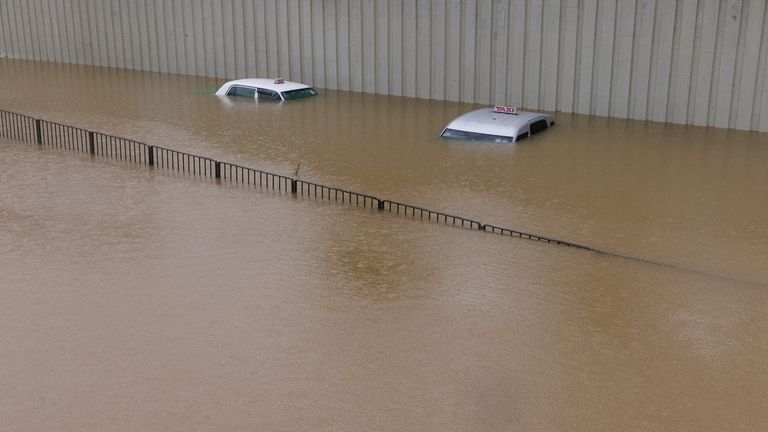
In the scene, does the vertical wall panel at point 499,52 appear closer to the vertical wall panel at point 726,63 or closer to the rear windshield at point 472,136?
the rear windshield at point 472,136

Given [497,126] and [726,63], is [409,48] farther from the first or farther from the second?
[726,63]

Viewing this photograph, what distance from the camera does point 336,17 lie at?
958 inches

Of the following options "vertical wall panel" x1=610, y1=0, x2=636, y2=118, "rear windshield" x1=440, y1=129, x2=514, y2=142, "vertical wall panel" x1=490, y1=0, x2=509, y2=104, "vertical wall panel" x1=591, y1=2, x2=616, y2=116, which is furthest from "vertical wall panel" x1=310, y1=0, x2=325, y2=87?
"vertical wall panel" x1=610, y1=0, x2=636, y2=118

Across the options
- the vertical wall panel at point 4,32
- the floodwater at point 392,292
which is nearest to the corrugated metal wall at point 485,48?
the floodwater at point 392,292

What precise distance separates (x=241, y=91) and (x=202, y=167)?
274 inches

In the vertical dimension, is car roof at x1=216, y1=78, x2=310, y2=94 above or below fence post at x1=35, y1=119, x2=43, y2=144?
above

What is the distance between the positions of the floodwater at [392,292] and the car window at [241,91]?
5.04m

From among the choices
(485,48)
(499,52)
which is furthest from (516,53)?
(485,48)

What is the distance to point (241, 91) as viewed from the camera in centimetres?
2312

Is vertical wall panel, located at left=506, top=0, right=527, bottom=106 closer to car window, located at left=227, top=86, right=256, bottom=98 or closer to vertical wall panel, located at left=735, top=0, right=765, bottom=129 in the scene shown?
vertical wall panel, located at left=735, top=0, right=765, bottom=129

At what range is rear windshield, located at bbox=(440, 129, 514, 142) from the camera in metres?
17.8

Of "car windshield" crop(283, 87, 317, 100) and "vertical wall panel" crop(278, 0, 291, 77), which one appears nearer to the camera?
"car windshield" crop(283, 87, 317, 100)

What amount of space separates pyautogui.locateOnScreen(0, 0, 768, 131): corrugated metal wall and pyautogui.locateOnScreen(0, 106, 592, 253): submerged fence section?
25.6 feet

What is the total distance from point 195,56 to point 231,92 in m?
4.93
